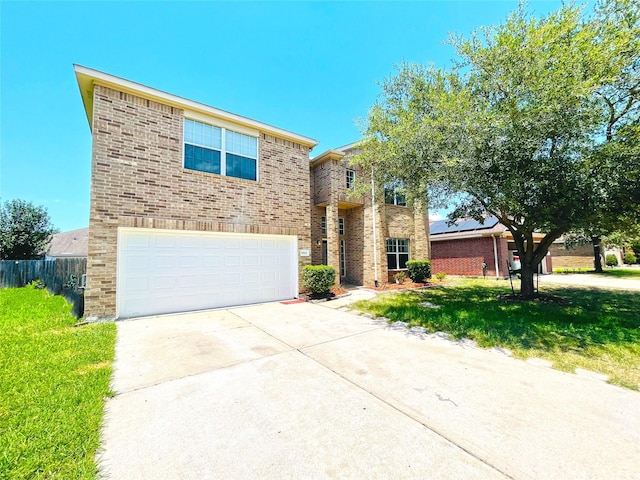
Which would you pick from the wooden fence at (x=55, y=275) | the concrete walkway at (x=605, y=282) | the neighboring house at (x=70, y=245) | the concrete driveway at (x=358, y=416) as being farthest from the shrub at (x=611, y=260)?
the neighboring house at (x=70, y=245)

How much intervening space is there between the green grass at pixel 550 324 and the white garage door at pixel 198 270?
11.5ft

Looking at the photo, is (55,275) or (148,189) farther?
(55,275)

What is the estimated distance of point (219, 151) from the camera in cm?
932

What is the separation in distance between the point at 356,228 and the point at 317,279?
5090mm

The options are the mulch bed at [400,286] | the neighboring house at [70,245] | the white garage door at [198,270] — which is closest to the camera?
the white garage door at [198,270]

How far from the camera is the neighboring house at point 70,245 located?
100 ft

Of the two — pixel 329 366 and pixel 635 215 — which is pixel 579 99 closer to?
pixel 635 215

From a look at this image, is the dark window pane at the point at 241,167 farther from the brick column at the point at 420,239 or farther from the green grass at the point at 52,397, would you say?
the brick column at the point at 420,239

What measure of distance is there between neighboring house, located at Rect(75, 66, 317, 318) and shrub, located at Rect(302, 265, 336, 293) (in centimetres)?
38

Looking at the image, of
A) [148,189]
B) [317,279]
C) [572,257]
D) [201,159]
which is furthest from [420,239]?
[572,257]

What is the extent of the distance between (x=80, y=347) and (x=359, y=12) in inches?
485

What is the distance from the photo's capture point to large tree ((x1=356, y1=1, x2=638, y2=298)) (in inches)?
219

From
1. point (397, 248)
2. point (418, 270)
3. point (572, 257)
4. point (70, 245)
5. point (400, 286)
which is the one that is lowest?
point (400, 286)

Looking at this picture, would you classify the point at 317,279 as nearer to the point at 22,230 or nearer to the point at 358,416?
the point at 358,416
